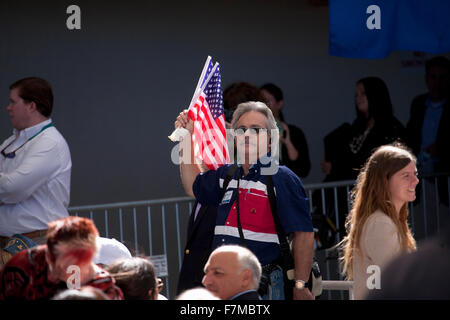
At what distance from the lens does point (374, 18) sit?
6.61m

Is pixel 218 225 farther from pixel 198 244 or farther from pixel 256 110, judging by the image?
pixel 256 110

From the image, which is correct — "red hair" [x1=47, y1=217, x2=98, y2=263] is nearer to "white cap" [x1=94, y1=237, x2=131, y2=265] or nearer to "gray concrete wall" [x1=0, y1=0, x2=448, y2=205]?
"white cap" [x1=94, y1=237, x2=131, y2=265]

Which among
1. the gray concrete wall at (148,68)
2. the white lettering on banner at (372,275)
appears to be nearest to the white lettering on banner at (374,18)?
the gray concrete wall at (148,68)

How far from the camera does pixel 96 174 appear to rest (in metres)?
7.63

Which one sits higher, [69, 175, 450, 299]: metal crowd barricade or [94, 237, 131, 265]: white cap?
[94, 237, 131, 265]: white cap

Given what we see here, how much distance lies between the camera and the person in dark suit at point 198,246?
4562 mm

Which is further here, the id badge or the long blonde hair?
the long blonde hair


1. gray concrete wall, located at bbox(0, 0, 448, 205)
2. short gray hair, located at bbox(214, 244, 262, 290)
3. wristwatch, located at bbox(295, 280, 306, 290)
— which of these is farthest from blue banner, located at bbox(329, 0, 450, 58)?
short gray hair, located at bbox(214, 244, 262, 290)

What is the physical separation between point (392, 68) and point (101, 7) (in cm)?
335

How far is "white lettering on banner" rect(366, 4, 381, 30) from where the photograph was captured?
657 cm

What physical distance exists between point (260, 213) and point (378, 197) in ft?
2.35

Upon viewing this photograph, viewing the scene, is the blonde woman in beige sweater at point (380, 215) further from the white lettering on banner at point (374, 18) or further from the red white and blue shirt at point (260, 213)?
the white lettering on banner at point (374, 18)

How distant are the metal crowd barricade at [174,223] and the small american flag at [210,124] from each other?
6.46 ft

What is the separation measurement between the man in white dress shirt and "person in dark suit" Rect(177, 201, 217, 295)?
1.08m
